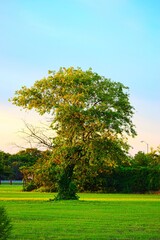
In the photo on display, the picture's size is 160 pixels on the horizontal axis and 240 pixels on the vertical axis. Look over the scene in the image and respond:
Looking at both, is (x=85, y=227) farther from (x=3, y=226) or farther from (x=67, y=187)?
(x=67, y=187)

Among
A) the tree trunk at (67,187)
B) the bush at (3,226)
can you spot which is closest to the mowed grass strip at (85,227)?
the bush at (3,226)

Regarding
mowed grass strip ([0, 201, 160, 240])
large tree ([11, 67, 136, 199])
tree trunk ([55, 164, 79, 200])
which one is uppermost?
large tree ([11, 67, 136, 199])

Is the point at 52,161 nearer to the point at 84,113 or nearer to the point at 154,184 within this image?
the point at 84,113

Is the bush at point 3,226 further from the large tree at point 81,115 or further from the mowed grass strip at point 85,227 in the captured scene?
the large tree at point 81,115

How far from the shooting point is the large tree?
4481cm

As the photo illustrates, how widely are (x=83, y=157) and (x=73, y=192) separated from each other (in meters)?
2.88

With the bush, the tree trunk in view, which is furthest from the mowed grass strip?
the tree trunk

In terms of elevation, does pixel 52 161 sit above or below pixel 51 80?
below

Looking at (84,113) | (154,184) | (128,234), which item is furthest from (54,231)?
(154,184)

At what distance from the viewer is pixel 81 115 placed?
44.9m

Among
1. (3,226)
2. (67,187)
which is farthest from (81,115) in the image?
(3,226)

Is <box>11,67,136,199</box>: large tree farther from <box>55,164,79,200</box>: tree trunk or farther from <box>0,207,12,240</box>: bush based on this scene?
<box>0,207,12,240</box>: bush

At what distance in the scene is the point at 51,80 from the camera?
46.2m

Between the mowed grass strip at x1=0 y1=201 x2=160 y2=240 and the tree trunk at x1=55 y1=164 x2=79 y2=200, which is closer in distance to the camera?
the mowed grass strip at x1=0 y1=201 x2=160 y2=240
